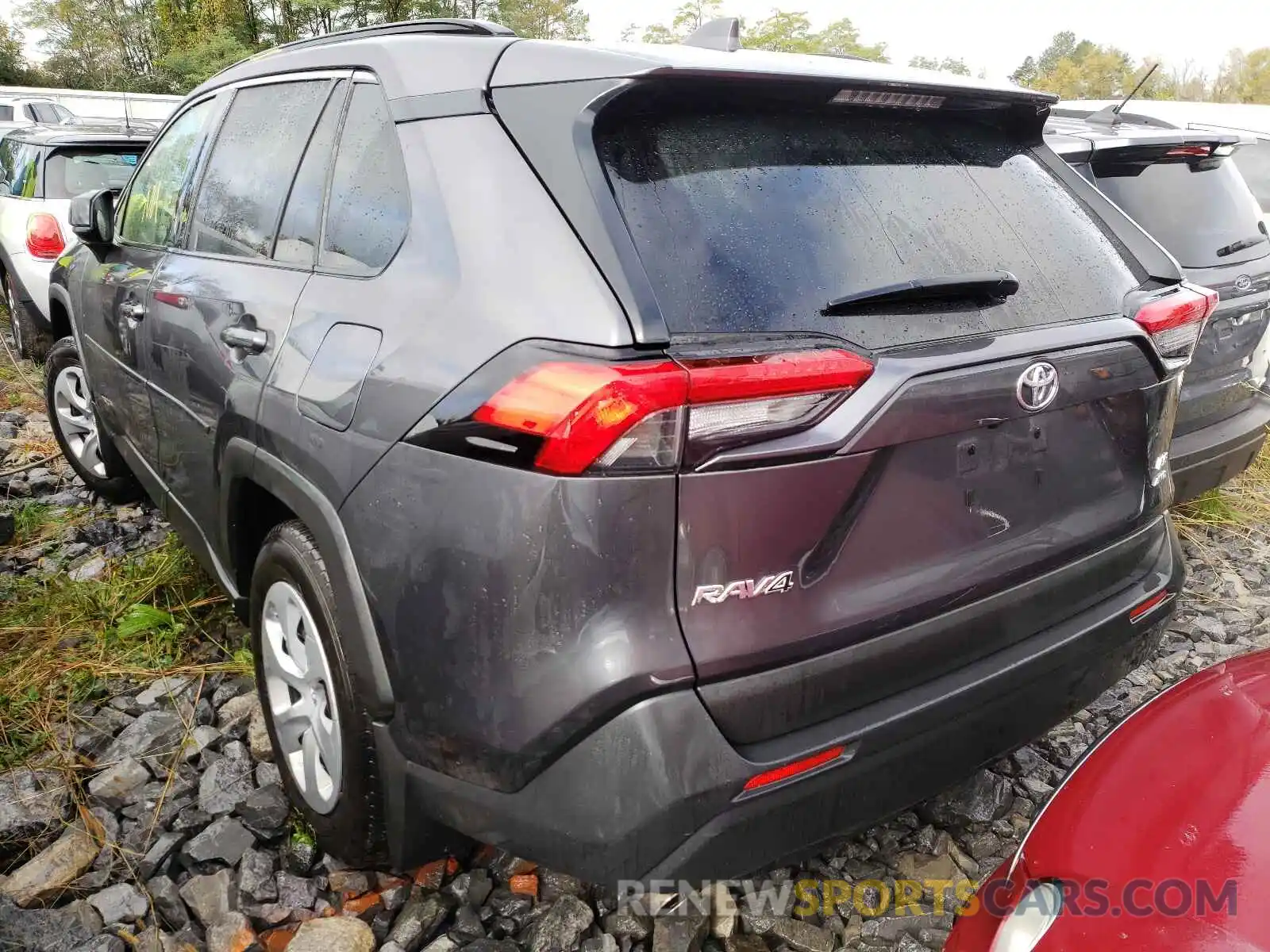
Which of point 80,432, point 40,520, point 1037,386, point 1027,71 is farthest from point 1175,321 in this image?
point 1027,71

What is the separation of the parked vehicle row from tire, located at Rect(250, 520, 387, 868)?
0.01 metres

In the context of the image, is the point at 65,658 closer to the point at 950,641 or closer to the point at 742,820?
the point at 742,820

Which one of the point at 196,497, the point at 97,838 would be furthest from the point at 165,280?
the point at 97,838

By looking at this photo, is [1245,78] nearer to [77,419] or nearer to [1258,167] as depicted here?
[1258,167]

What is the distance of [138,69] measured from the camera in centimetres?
3978

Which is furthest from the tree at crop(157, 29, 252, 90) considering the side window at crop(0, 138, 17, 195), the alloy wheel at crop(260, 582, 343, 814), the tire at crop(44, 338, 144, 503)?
the alloy wheel at crop(260, 582, 343, 814)

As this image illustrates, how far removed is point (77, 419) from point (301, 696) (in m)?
2.80

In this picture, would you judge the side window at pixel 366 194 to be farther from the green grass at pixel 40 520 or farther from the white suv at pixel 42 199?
the white suv at pixel 42 199

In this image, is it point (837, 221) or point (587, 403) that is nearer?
point (587, 403)

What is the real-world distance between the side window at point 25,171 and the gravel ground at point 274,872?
505 cm

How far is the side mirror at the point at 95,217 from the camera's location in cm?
338

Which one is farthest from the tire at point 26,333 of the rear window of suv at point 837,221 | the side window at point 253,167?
the rear window of suv at point 837,221

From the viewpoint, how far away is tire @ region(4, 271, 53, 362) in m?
6.27

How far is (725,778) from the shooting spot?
140cm
